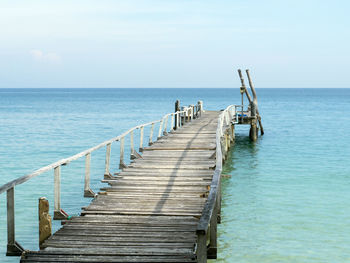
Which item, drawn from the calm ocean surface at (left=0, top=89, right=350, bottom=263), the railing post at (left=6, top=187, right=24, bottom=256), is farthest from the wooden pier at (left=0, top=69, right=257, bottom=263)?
the calm ocean surface at (left=0, top=89, right=350, bottom=263)

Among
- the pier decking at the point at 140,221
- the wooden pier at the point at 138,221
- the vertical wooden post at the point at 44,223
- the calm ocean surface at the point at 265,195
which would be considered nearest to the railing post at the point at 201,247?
the wooden pier at the point at 138,221

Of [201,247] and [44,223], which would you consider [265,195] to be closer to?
[44,223]

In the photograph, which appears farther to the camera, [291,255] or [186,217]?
[291,255]

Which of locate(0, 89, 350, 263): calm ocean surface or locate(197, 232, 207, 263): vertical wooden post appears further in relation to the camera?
locate(0, 89, 350, 263): calm ocean surface

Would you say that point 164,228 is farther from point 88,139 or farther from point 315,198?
point 88,139

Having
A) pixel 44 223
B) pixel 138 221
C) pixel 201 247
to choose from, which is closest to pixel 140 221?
pixel 138 221

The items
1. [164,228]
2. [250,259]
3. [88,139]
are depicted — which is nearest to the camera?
[164,228]

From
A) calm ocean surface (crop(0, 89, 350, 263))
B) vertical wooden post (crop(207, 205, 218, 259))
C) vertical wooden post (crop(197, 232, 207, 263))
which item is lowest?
calm ocean surface (crop(0, 89, 350, 263))

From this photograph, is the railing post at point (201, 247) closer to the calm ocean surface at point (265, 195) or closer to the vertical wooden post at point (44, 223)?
the vertical wooden post at point (44, 223)

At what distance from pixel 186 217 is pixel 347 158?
21483mm

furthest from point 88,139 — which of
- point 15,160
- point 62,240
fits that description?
point 62,240

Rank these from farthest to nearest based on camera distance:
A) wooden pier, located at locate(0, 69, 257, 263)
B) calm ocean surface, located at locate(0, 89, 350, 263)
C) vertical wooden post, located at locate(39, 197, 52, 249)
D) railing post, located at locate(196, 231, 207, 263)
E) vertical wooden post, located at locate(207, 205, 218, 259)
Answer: calm ocean surface, located at locate(0, 89, 350, 263) → vertical wooden post, located at locate(207, 205, 218, 259) → vertical wooden post, located at locate(39, 197, 52, 249) → wooden pier, located at locate(0, 69, 257, 263) → railing post, located at locate(196, 231, 207, 263)

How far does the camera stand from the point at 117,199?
9.23 meters

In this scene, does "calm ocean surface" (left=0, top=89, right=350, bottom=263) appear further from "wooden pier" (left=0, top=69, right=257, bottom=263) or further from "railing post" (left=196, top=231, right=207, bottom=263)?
"railing post" (left=196, top=231, right=207, bottom=263)
